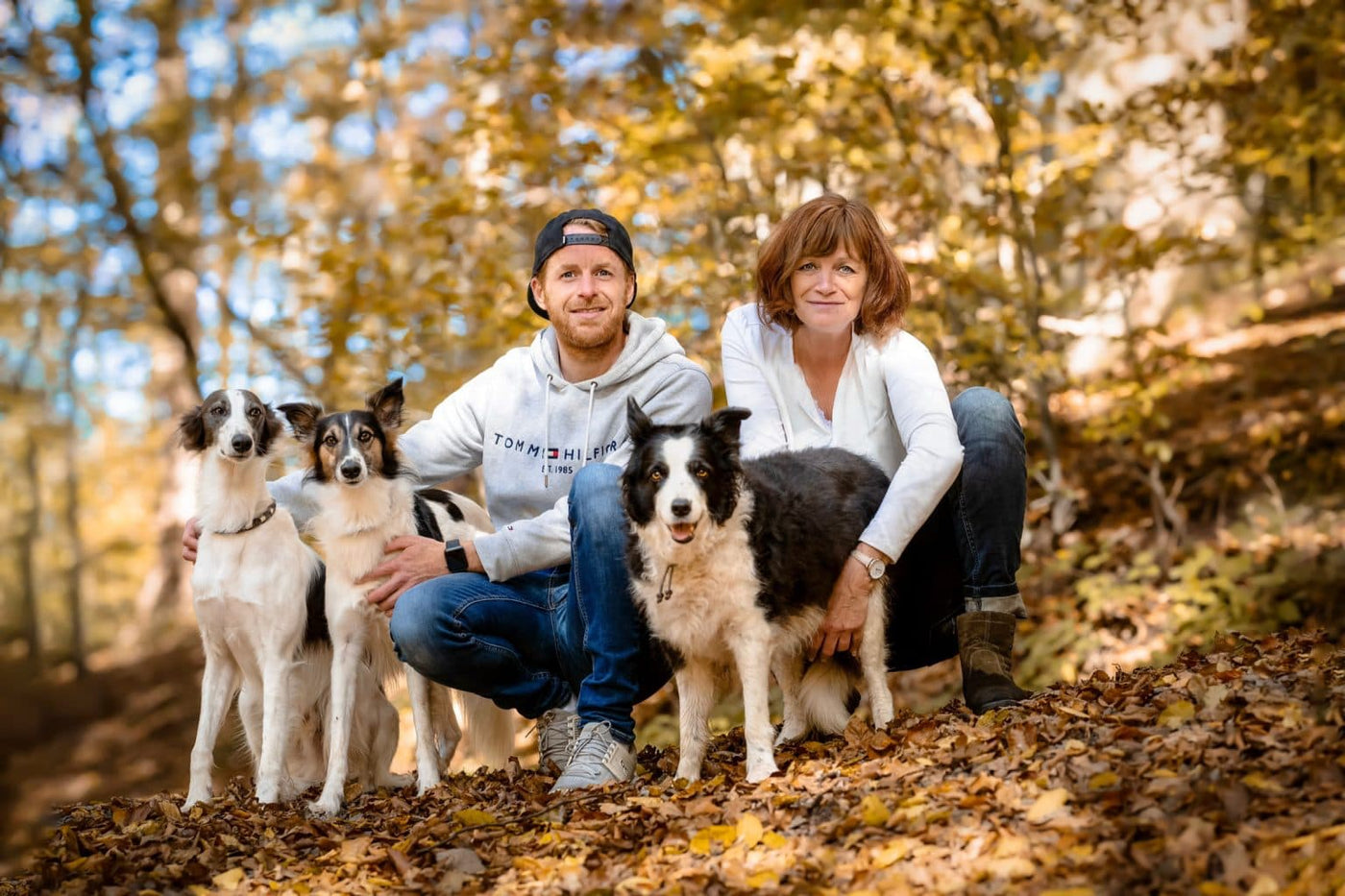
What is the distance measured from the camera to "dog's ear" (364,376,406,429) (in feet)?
14.9

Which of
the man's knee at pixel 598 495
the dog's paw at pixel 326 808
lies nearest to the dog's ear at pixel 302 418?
the man's knee at pixel 598 495

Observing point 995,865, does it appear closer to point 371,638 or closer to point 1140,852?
point 1140,852

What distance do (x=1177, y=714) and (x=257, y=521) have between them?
3.38 metres

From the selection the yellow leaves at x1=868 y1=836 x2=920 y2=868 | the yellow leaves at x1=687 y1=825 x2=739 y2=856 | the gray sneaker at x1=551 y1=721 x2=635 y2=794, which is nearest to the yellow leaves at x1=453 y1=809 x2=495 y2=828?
the gray sneaker at x1=551 y1=721 x2=635 y2=794

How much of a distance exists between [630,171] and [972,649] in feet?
13.9

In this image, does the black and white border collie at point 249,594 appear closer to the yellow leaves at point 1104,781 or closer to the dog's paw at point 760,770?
the dog's paw at point 760,770

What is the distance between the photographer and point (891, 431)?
445 cm

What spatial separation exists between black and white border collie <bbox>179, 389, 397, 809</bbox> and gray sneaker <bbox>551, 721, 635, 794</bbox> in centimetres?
108

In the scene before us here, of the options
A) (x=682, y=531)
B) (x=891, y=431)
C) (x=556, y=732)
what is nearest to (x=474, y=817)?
(x=556, y=732)

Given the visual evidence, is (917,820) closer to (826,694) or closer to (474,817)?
(826,694)

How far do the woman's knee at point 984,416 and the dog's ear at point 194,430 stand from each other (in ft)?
9.73

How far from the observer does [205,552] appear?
4.43 meters

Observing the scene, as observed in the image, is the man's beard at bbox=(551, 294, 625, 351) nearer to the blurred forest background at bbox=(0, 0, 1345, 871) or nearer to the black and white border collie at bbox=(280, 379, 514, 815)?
the black and white border collie at bbox=(280, 379, 514, 815)

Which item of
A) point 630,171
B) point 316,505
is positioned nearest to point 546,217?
point 630,171
